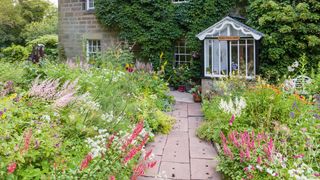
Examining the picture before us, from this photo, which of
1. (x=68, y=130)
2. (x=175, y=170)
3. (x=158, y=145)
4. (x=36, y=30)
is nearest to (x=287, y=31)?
(x=158, y=145)

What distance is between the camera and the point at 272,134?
456 cm

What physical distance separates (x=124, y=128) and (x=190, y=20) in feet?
23.0

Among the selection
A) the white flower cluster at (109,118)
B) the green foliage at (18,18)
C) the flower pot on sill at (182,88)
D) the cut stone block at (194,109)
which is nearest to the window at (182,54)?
the flower pot on sill at (182,88)

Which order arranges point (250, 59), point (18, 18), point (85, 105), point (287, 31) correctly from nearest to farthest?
point (85, 105)
point (287, 31)
point (250, 59)
point (18, 18)

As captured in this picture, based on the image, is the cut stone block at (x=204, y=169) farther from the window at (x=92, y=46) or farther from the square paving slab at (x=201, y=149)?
the window at (x=92, y=46)

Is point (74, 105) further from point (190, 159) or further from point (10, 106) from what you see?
point (190, 159)

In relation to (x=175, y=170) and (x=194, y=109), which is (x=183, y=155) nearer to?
(x=175, y=170)

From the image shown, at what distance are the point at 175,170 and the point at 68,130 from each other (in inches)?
59.1

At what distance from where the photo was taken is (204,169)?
414 cm

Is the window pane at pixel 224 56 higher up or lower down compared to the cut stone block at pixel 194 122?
higher up

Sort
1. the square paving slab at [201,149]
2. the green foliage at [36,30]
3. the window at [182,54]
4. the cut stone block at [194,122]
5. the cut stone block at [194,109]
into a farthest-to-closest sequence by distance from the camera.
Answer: the green foliage at [36,30], the window at [182,54], the cut stone block at [194,109], the cut stone block at [194,122], the square paving slab at [201,149]

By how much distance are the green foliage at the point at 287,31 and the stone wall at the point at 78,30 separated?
19.2ft

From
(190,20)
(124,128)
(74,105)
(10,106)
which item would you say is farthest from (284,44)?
(10,106)

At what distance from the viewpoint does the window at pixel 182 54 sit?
1136 centimetres
